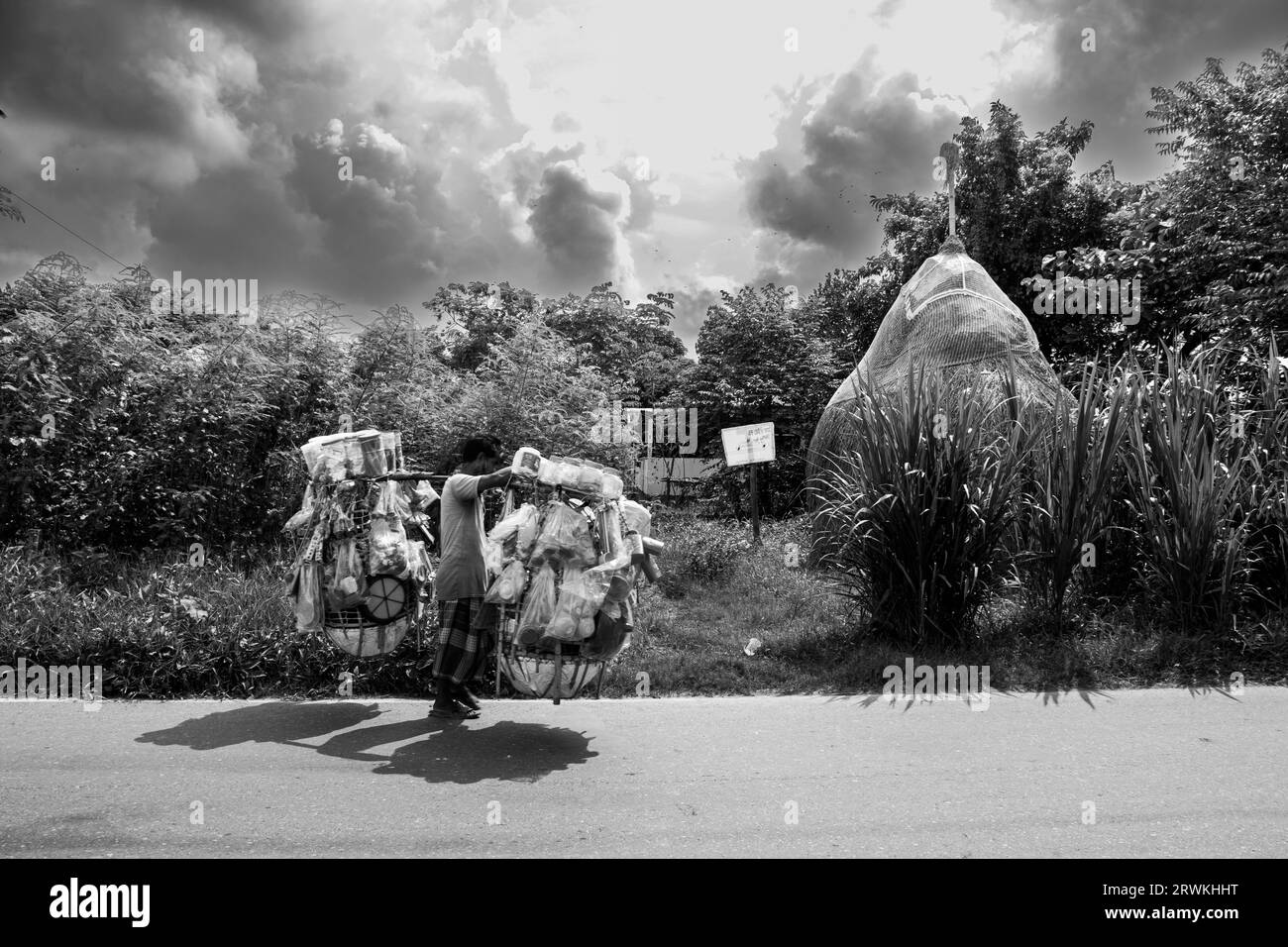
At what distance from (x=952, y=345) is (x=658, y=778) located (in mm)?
7117

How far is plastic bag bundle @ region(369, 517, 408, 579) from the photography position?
5633 millimetres

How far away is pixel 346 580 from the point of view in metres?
5.52

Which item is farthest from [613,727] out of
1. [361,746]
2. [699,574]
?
[699,574]

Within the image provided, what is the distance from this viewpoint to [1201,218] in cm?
1409

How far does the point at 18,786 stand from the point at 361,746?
157 centimetres

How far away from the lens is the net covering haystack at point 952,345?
9.43 m

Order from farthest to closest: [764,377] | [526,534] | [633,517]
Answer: [764,377], [633,517], [526,534]

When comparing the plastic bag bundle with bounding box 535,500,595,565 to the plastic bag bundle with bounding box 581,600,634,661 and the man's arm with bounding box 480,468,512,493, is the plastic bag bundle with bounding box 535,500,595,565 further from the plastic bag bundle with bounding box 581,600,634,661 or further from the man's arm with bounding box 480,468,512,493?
the man's arm with bounding box 480,468,512,493

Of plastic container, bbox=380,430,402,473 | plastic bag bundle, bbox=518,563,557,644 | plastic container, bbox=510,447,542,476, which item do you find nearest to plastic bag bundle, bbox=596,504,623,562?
plastic bag bundle, bbox=518,563,557,644

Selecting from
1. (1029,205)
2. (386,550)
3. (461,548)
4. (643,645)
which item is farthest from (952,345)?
(1029,205)

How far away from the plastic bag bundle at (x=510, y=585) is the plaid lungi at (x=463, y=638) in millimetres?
616

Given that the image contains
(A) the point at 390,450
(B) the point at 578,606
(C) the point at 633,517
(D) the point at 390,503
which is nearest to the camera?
(B) the point at 578,606

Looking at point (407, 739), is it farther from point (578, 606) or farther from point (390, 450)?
point (390, 450)

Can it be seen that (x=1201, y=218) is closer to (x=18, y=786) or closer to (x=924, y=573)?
(x=924, y=573)
